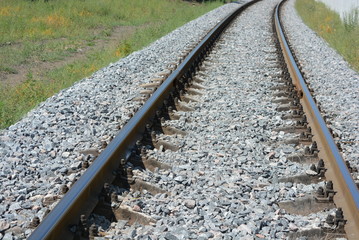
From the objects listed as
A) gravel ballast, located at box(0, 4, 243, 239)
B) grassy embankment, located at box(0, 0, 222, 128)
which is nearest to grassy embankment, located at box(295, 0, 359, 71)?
grassy embankment, located at box(0, 0, 222, 128)

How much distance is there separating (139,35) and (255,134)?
33.8ft

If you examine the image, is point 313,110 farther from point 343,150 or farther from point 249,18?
point 249,18

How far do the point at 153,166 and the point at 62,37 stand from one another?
36.9ft

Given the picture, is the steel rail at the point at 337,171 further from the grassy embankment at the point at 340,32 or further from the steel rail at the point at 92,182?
the grassy embankment at the point at 340,32

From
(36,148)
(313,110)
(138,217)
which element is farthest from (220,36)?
(138,217)

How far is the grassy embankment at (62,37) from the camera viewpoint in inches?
329

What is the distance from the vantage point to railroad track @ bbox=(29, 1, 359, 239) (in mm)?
3240

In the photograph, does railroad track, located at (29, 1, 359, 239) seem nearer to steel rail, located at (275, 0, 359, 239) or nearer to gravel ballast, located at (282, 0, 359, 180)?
steel rail, located at (275, 0, 359, 239)

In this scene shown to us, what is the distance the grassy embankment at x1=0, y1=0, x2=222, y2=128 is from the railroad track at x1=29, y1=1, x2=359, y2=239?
1823mm

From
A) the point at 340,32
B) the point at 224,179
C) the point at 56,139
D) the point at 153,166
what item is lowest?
the point at 56,139

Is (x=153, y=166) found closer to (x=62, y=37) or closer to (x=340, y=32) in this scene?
(x=62, y=37)

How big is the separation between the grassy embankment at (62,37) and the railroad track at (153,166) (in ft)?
5.98

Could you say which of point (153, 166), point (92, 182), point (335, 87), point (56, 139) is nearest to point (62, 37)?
point (335, 87)

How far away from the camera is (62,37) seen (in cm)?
1490
